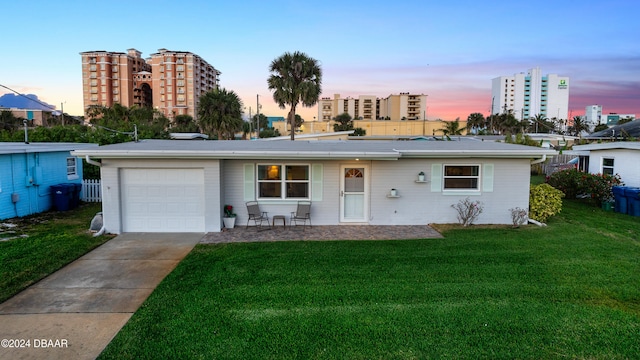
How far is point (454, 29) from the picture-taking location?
18531mm

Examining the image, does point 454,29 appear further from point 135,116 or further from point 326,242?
point 135,116

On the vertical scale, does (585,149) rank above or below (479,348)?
above

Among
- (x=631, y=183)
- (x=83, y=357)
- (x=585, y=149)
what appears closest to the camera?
(x=83, y=357)

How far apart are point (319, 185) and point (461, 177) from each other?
444 centimetres

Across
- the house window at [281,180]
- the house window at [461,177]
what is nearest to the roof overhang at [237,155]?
the house window at [281,180]

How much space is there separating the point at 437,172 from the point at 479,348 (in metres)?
7.54

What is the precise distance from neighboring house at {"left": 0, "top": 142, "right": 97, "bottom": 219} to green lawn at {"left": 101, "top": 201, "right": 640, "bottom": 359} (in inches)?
308

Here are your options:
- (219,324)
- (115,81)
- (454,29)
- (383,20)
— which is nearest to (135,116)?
(383,20)

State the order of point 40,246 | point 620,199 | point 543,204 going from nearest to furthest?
1. point 40,246
2. point 543,204
3. point 620,199

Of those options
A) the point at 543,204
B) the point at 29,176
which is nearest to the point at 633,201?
the point at 543,204

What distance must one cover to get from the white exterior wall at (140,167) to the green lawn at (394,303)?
67.1 inches

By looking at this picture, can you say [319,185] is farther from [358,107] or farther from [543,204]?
[358,107]

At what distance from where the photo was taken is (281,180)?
11.4 m

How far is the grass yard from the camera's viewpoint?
698cm
